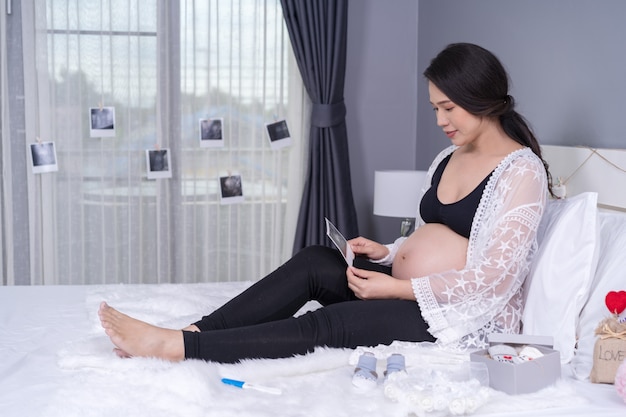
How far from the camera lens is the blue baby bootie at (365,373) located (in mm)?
1532

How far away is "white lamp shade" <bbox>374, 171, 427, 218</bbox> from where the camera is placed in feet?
Answer: 10.5

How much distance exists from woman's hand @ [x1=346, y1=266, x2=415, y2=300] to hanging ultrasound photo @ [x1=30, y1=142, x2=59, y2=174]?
2.08 m

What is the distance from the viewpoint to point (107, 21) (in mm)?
3494

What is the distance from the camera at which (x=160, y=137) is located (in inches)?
140

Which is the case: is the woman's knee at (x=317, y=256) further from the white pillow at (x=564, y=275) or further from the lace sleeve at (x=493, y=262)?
the white pillow at (x=564, y=275)

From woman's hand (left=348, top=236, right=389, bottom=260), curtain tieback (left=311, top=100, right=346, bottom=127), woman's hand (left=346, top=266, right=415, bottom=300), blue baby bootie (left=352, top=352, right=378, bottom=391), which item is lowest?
blue baby bootie (left=352, top=352, right=378, bottom=391)

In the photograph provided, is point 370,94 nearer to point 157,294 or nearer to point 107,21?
point 107,21

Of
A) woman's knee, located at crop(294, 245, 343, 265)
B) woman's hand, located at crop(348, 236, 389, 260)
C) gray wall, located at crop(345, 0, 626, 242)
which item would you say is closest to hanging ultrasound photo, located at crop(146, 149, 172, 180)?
gray wall, located at crop(345, 0, 626, 242)

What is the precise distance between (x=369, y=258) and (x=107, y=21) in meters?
1.96

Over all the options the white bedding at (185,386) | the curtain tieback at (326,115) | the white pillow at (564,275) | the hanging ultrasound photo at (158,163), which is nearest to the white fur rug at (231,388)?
the white bedding at (185,386)

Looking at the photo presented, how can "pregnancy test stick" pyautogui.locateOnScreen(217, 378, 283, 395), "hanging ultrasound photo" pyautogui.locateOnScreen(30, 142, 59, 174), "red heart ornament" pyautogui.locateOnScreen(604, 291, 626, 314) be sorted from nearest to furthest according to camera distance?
"pregnancy test stick" pyautogui.locateOnScreen(217, 378, 283, 395) < "red heart ornament" pyautogui.locateOnScreen(604, 291, 626, 314) < "hanging ultrasound photo" pyautogui.locateOnScreen(30, 142, 59, 174)

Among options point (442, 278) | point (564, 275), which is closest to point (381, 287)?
point (442, 278)

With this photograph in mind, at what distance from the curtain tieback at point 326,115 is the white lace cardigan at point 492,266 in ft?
5.97

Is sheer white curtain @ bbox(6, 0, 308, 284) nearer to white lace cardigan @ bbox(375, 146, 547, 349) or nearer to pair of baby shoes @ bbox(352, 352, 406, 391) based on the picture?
white lace cardigan @ bbox(375, 146, 547, 349)
